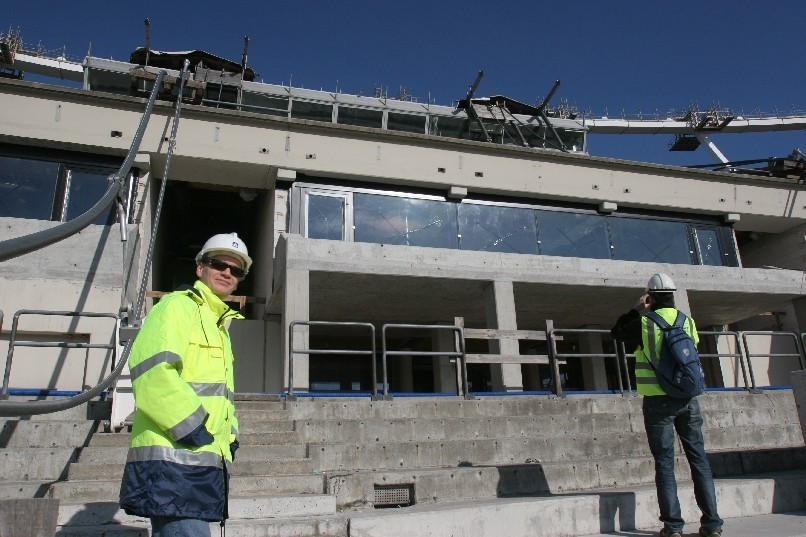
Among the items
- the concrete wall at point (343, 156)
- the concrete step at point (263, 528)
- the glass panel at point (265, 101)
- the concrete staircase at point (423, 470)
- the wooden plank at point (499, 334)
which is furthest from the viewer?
the glass panel at point (265, 101)

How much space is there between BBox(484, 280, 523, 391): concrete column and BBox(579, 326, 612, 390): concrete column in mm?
5550

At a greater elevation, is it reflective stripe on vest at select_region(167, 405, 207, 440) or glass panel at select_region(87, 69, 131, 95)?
glass panel at select_region(87, 69, 131, 95)

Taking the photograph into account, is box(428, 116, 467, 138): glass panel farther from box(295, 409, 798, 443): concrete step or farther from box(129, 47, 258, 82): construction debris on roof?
box(295, 409, 798, 443): concrete step

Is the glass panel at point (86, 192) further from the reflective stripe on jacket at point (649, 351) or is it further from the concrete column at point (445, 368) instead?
the reflective stripe on jacket at point (649, 351)

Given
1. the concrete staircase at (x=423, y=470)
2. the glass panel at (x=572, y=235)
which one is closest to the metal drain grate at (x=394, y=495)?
the concrete staircase at (x=423, y=470)

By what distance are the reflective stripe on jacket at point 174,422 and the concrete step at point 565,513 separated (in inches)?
78.2

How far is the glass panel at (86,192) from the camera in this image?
12.3 meters

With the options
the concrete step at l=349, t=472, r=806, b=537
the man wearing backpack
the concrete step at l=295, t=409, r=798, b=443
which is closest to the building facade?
the concrete step at l=295, t=409, r=798, b=443

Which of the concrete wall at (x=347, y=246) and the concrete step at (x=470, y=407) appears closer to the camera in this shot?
the concrete step at (x=470, y=407)

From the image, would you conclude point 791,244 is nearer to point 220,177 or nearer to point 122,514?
point 220,177

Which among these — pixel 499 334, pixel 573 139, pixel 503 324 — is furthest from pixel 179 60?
pixel 499 334

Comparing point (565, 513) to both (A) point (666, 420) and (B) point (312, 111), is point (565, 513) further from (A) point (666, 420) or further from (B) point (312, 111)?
(B) point (312, 111)

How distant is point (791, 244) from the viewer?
61.6 ft

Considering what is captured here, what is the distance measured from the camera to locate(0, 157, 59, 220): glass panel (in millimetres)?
11977
